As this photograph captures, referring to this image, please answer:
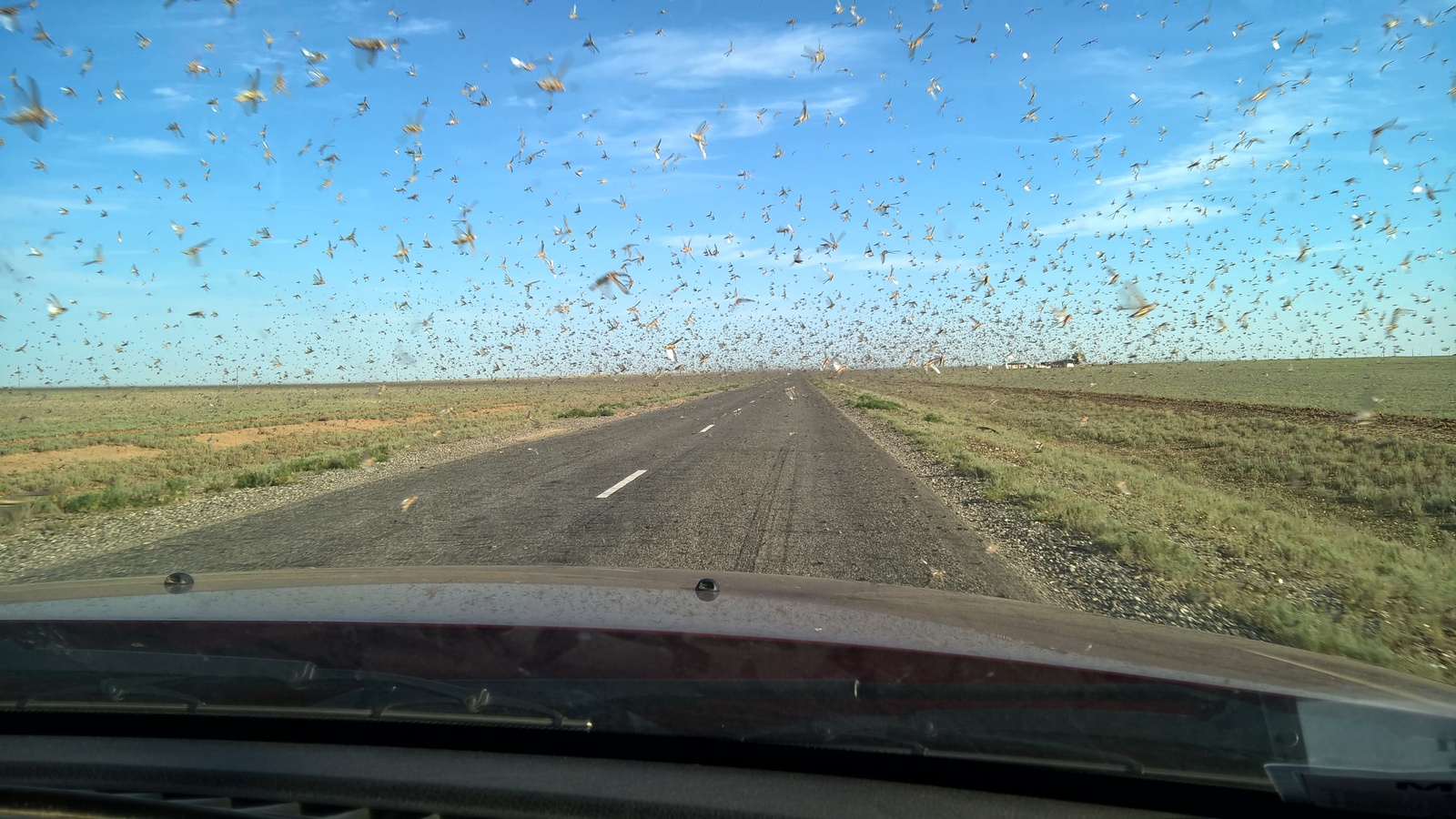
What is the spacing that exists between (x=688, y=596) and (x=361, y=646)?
138 cm

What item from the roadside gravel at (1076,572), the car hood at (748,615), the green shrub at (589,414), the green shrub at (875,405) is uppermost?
the car hood at (748,615)

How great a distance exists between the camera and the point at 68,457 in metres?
24.8

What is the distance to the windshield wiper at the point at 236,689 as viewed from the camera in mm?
2561

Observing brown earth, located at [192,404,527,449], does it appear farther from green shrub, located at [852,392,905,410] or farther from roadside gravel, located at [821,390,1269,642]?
roadside gravel, located at [821,390,1269,642]

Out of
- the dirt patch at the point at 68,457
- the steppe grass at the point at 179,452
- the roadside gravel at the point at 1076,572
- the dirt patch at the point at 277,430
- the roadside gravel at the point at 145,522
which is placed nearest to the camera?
the roadside gravel at the point at 1076,572

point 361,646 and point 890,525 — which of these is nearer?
point 361,646

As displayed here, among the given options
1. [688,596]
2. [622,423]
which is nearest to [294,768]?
[688,596]

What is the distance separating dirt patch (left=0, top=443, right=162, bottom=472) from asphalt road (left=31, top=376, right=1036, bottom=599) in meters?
13.9

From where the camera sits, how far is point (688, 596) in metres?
3.61

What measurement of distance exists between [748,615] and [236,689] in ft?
6.05

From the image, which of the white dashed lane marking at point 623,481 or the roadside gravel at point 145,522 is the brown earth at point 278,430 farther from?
the white dashed lane marking at point 623,481

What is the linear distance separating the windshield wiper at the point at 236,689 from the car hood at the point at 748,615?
0.18 meters

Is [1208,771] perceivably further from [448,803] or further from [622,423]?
[622,423]

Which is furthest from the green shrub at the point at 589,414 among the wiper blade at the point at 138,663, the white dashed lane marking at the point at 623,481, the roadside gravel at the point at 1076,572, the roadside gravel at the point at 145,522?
the wiper blade at the point at 138,663
